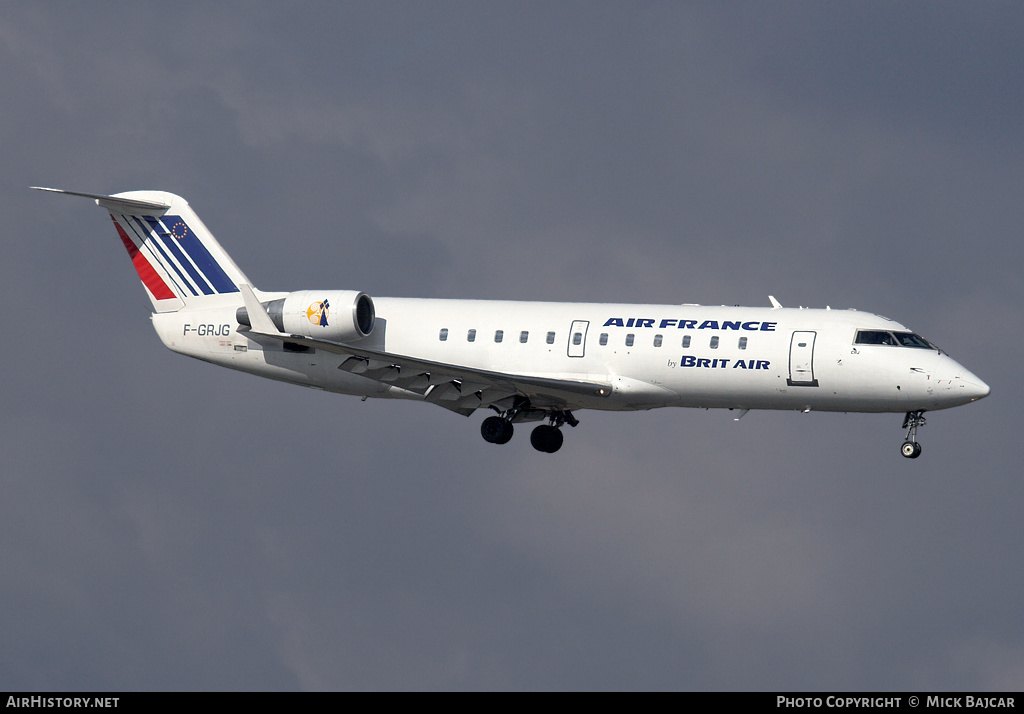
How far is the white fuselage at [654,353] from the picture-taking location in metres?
44.0

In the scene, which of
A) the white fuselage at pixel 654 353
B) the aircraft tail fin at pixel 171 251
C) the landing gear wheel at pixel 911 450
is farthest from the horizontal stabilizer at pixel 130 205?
the landing gear wheel at pixel 911 450

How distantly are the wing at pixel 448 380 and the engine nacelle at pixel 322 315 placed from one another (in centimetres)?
49

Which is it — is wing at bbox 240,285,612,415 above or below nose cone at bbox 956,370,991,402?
above

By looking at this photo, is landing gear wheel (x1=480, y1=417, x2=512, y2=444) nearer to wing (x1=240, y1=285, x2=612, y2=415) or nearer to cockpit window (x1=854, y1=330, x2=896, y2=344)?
wing (x1=240, y1=285, x2=612, y2=415)

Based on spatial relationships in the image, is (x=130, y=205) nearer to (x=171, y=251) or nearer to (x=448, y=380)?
(x=171, y=251)

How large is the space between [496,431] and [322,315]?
569 centimetres

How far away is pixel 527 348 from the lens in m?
47.0

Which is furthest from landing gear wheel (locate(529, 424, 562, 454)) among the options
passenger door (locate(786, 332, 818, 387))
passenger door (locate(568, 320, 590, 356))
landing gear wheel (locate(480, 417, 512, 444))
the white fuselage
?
passenger door (locate(786, 332, 818, 387))

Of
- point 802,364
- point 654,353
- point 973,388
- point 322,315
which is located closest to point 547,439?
point 654,353

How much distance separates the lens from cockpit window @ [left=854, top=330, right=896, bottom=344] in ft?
145

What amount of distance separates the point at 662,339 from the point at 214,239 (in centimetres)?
1395

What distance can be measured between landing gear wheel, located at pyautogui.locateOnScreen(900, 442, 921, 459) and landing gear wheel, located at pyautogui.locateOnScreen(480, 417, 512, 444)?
35.1ft
